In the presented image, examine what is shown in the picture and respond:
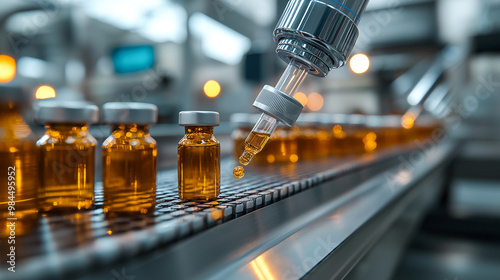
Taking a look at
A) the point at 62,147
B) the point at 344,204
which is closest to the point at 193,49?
the point at 344,204

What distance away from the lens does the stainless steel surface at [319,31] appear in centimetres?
39

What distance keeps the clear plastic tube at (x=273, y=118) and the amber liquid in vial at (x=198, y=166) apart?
0.14 ft

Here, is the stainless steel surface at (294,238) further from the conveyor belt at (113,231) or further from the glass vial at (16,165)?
the glass vial at (16,165)

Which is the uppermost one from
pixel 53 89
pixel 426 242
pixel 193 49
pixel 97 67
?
pixel 193 49

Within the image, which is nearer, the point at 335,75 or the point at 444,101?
the point at 444,101

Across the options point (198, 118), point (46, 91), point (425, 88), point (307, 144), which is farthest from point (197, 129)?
point (425, 88)

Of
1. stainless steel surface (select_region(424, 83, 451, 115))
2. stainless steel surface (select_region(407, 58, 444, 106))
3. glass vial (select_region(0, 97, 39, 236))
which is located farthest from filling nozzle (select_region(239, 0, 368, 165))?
stainless steel surface (select_region(424, 83, 451, 115))

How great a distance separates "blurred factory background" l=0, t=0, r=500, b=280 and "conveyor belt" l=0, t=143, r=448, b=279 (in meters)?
0.45

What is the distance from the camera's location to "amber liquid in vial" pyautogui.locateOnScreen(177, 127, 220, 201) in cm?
44

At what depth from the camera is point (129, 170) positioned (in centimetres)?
39

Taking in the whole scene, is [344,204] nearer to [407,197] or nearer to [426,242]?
[407,197]

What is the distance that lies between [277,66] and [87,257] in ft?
8.78

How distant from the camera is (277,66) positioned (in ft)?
9.23

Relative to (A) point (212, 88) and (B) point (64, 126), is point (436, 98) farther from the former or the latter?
(B) point (64, 126)
